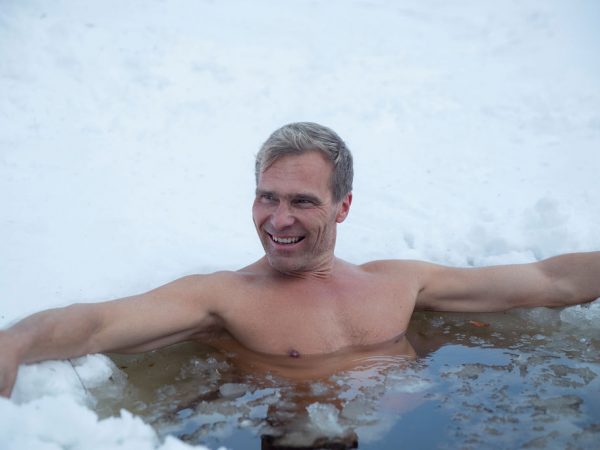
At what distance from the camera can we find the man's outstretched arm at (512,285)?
399 centimetres

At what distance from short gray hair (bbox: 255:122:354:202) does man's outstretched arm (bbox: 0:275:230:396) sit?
0.65m

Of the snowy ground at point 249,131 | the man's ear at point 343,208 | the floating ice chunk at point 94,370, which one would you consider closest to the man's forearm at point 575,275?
the snowy ground at point 249,131

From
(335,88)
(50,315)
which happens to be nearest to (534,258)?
(335,88)

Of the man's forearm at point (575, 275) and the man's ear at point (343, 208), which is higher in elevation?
the man's ear at point (343, 208)

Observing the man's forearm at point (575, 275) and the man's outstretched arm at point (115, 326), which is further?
the man's forearm at point (575, 275)

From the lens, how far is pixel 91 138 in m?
5.50

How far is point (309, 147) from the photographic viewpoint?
353 centimetres

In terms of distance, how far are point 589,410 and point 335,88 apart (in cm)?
434

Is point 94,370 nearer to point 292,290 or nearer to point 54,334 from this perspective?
point 54,334

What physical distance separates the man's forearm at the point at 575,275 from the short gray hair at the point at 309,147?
1.35 m

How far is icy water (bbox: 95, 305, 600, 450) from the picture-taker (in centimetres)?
287

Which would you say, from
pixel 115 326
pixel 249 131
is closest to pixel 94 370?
pixel 115 326

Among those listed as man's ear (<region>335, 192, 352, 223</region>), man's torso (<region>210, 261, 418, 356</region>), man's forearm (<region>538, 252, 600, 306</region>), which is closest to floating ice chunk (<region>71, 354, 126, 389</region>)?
man's torso (<region>210, 261, 418, 356</region>)

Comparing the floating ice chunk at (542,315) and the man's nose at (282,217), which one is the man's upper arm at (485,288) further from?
the man's nose at (282,217)
